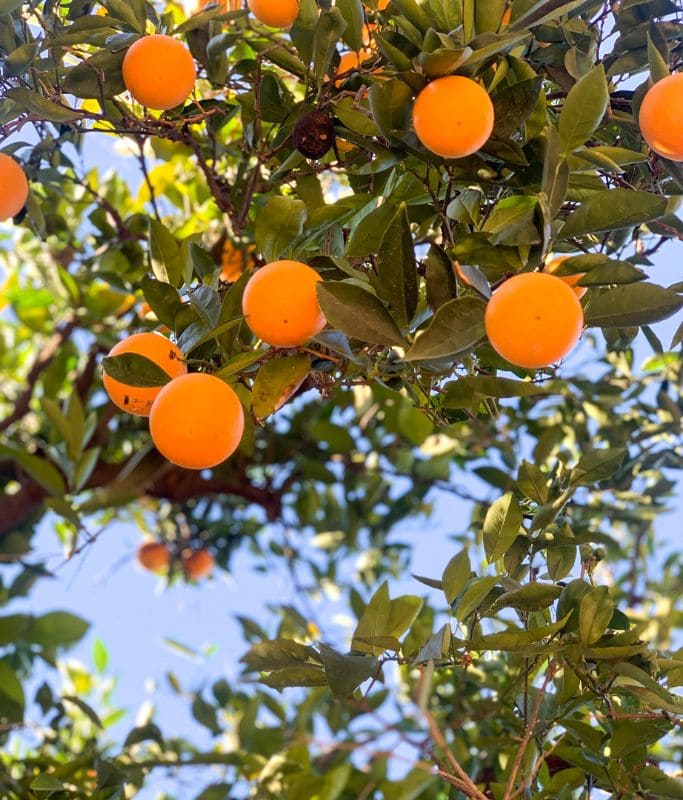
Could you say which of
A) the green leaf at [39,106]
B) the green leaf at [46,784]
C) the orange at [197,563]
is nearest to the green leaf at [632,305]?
the green leaf at [39,106]

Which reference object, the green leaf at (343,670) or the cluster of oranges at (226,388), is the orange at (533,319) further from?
the green leaf at (343,670)

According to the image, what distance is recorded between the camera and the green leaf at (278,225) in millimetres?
948

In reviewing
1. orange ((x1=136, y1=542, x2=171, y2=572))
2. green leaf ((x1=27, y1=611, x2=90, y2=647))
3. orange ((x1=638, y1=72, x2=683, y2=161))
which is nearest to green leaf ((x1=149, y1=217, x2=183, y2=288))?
orange ((x1=638, y1=72, x2=683, y2=161))

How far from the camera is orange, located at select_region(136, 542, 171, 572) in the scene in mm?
2789

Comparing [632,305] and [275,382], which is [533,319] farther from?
[275,382]

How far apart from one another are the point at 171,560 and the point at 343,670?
1.86m

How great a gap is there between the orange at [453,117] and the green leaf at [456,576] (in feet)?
1.33

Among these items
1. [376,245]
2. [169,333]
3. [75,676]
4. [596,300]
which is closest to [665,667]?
[596,300]

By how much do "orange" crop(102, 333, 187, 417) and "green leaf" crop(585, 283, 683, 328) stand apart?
40cm

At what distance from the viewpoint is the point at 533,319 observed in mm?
708

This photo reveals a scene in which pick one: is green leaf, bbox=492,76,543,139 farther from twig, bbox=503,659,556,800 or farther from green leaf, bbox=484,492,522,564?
twig, bbox=503,659,556,800

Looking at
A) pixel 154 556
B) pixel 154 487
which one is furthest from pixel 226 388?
pixel 154 556

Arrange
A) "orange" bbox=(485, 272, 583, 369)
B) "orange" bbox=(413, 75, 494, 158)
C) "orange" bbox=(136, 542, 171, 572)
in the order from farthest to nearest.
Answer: "orange" bbox=(136, 542, 171, 572), "orange" bbox=(413, 75, 494, 158), "orange" bbox=(485, 272, 583, 369)

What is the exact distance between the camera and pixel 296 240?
950mm
